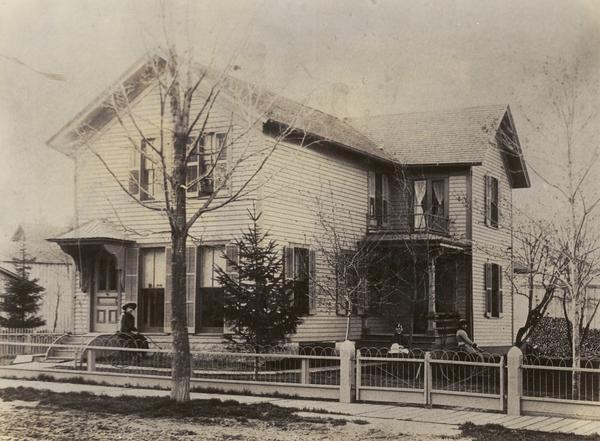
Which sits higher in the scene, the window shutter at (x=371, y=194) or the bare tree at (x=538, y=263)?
the window shutter at (x=371, y=194)

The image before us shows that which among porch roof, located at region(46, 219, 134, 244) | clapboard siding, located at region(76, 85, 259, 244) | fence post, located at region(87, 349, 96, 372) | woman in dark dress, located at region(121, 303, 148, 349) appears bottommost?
fence post, located at region(87, 349, 96, 372)

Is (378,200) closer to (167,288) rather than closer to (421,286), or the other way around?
(421,286)

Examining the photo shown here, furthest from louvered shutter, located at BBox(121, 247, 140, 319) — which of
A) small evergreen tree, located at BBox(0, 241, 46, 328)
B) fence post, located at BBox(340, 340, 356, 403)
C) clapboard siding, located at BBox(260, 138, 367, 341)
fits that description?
small evergreen tree, located at BBox(0, 241, 46, 328)

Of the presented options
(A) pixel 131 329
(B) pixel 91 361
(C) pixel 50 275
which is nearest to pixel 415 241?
(A) pixel 131 329

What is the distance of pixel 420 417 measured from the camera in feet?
38.4

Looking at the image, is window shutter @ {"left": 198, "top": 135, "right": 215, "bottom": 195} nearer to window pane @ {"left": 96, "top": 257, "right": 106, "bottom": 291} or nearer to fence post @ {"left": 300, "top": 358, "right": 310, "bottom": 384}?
window pane @ {"left": 96, "top": 257, "right": 106, "bottom": 291}

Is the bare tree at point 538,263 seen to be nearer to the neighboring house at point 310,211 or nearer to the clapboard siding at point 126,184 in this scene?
the neighboring house at point 310,211

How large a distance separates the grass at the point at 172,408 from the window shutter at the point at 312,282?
8.10m

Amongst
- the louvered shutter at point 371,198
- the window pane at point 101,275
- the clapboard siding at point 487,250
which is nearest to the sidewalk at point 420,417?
the window pane at point 101,275

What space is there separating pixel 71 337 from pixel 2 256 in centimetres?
1385

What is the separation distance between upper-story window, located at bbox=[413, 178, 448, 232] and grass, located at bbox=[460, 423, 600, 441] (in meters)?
14.0

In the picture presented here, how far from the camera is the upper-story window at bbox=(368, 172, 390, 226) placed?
24.3 metres

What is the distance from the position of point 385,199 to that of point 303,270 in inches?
213

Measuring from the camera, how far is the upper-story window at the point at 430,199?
2453 centimetres
